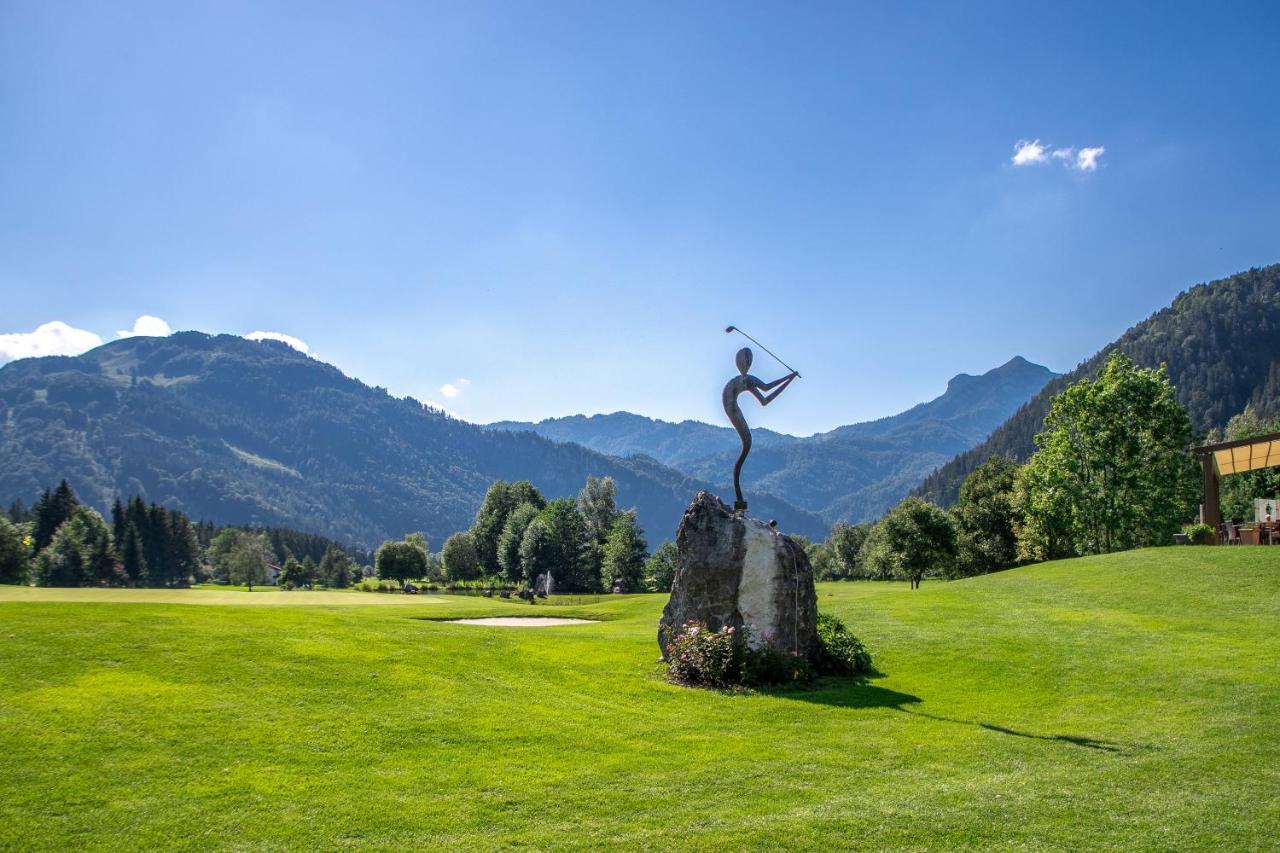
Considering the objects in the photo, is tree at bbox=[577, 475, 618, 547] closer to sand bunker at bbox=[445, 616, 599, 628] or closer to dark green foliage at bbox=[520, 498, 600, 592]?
dark green foliage at bbox=[520, 498, 600, 592]

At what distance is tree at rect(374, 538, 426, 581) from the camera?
11250cm

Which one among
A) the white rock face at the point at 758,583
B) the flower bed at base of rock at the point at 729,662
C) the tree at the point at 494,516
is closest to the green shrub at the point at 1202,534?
the flower bed at base of rock at the point at 729,662

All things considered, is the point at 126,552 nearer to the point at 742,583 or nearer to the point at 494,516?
the point at 494,516

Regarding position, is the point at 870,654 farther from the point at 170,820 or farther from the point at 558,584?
the point at 558,584

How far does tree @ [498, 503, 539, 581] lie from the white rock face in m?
76.4

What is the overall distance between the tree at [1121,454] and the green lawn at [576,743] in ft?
109

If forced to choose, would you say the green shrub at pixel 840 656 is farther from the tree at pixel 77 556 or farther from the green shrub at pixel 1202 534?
the tree at pixel 77 556

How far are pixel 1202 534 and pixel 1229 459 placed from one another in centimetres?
402

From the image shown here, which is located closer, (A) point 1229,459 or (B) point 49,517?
(A) point 1229,459

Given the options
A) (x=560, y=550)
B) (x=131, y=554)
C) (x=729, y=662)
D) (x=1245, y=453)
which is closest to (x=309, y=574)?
(x=131, y=554)

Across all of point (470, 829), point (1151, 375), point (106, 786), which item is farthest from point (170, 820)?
point (1151, 375)

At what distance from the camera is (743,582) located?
61.9ft

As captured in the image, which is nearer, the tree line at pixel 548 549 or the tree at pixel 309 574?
the tree line at pixel 548 549

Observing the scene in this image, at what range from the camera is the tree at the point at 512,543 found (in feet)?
310
